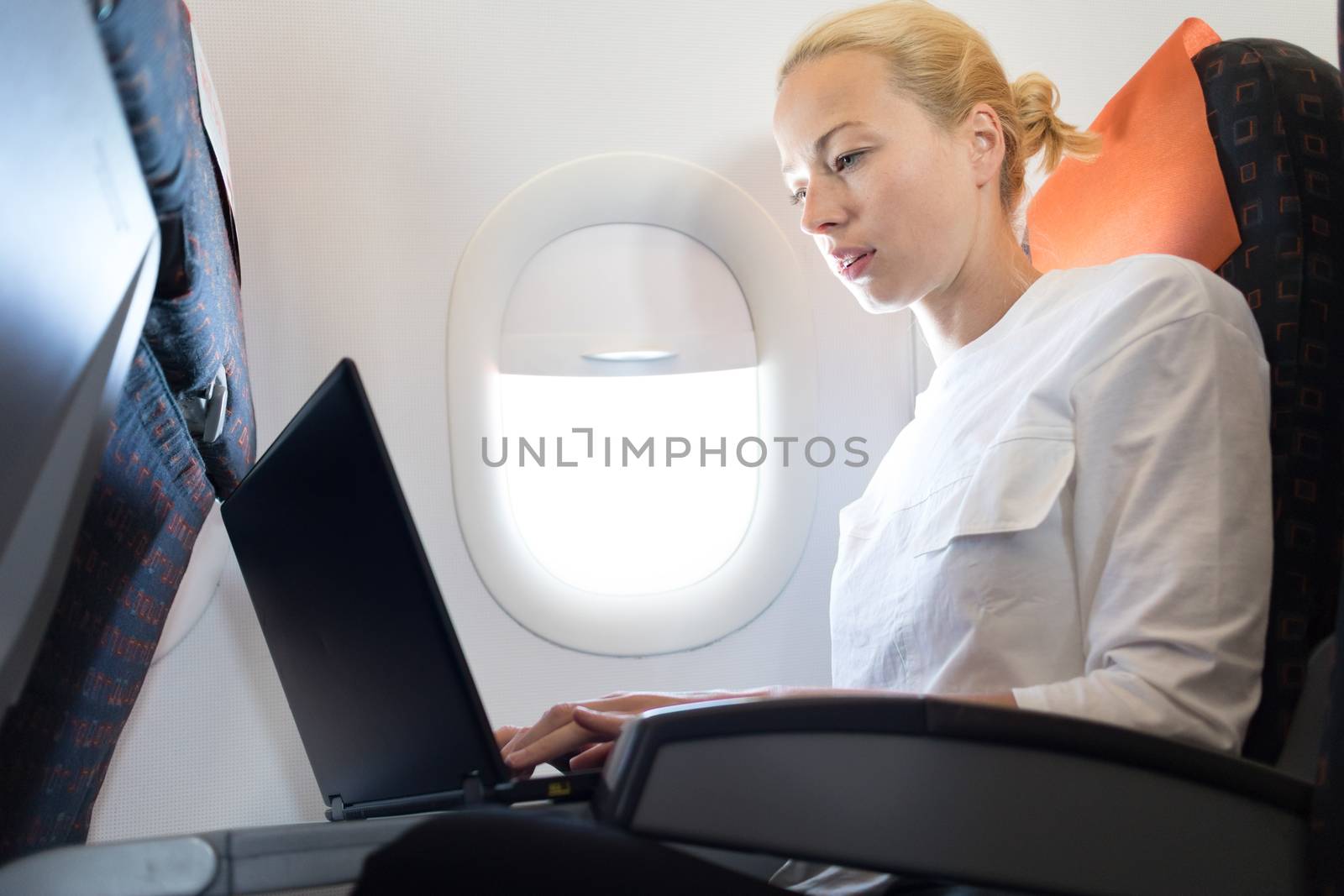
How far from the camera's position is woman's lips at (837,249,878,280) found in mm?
1413

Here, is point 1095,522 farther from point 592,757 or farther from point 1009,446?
point 592,757

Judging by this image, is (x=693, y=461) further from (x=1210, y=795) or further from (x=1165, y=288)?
(x=1210, y=795)

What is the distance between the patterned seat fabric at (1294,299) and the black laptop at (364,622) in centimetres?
61

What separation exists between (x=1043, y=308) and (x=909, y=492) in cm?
27

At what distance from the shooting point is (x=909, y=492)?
4.26ft

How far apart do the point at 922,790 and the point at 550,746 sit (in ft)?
1.52

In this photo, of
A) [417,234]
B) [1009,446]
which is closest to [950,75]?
[1009,446]

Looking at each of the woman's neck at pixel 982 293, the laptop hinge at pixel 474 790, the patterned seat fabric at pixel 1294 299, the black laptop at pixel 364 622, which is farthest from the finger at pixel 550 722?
the woman's neck at pixel 982 293

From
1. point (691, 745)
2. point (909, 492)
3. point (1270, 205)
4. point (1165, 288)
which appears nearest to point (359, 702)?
point (691, 745)

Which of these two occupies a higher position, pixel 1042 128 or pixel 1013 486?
pixel 1042 128

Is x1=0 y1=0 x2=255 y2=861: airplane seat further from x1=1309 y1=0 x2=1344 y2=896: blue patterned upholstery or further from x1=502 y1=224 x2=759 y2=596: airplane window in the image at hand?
x1=1309 y1=0 x2=1344 y2=896: blue patterned upholstery

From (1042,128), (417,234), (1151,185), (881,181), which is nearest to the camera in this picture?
(1151,185)

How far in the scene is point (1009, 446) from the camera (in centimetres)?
109

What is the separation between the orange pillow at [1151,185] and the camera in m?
1.13
